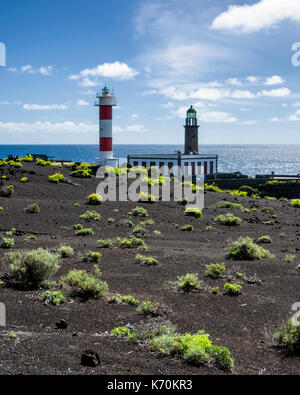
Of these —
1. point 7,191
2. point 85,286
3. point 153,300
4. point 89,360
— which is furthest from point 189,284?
point 7,191

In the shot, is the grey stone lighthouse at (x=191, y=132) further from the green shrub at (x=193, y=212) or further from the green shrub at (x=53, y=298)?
the green shrub at (x=53, y=298)

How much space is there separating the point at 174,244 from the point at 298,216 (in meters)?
11.9

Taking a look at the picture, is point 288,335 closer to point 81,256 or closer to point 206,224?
point 81,256

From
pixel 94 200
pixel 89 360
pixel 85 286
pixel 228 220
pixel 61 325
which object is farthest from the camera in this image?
pixel 94 200

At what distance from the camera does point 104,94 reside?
36.0 m

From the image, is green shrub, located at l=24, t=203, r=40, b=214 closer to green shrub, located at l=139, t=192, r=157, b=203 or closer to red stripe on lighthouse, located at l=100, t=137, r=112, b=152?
green shrub, located at l=139, t=192, r=157, b=203

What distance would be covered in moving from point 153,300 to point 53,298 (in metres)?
2.02

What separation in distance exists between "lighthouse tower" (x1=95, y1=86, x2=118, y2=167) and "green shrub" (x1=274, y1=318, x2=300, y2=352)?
2979 centimetres

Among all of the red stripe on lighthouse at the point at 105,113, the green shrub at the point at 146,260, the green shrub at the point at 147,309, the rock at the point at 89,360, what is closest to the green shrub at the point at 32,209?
the green shrub at the point at 146,260

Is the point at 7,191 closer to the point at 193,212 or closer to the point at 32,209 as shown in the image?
the point at 32,209

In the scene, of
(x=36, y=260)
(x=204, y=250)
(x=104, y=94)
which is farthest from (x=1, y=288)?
(x=104, y=94)

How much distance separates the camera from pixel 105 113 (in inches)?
1411

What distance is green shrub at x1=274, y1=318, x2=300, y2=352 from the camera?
6.25 m

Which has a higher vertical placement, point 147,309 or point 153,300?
point 147,309
